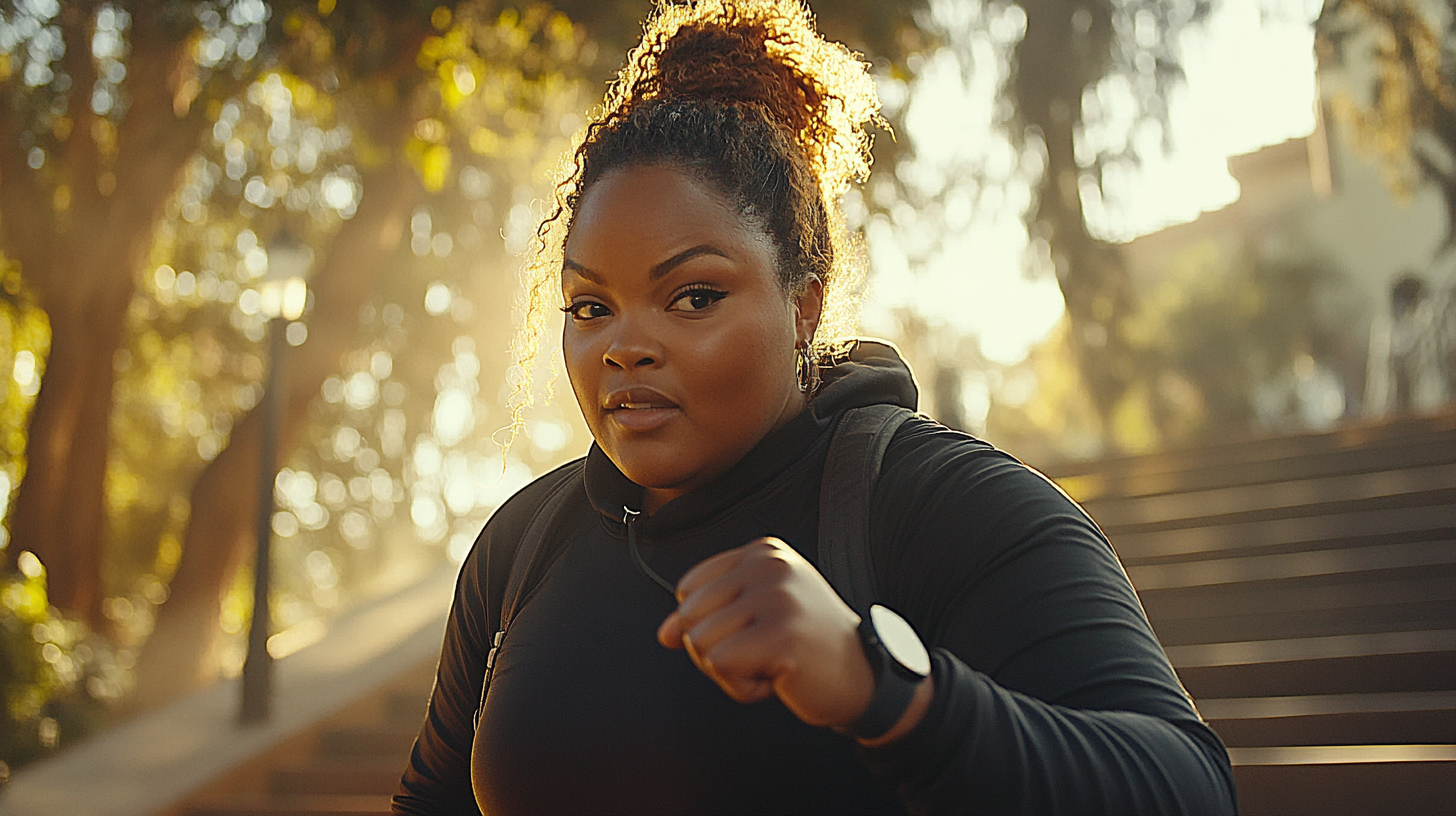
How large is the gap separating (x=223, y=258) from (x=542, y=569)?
45.9ft

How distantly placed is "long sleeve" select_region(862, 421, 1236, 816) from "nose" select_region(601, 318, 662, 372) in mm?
324

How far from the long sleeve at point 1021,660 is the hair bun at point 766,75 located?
59cm

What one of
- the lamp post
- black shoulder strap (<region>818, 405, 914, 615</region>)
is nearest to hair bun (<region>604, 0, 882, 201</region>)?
black shoulder strap (<region>818, 405, 914, 615</region>)

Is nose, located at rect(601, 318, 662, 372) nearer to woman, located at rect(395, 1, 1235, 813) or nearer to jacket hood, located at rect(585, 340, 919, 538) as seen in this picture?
woman, located at rect(395, 1, 1235, 813)

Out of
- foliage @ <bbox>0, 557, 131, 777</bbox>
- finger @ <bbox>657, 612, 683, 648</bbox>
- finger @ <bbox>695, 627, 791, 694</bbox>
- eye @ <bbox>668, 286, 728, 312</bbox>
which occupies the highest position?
eye @ <bbox>668, 286, 728, 312</bbox>

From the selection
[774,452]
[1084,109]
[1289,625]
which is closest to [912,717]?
[774,452]

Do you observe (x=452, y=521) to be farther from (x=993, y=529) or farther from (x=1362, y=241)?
(x=1362, y=241)

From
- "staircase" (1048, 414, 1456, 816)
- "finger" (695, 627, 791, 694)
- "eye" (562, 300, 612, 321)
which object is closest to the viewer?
"finger" (695, 627, 791, 694)

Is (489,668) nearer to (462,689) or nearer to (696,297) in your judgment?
(462,689)

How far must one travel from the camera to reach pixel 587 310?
161cm

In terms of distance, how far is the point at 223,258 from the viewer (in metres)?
14.3

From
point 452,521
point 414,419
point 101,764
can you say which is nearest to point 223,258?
point 414,419

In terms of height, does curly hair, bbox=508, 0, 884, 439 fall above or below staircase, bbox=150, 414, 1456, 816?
above

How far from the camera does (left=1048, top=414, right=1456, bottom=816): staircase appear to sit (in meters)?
3.87
